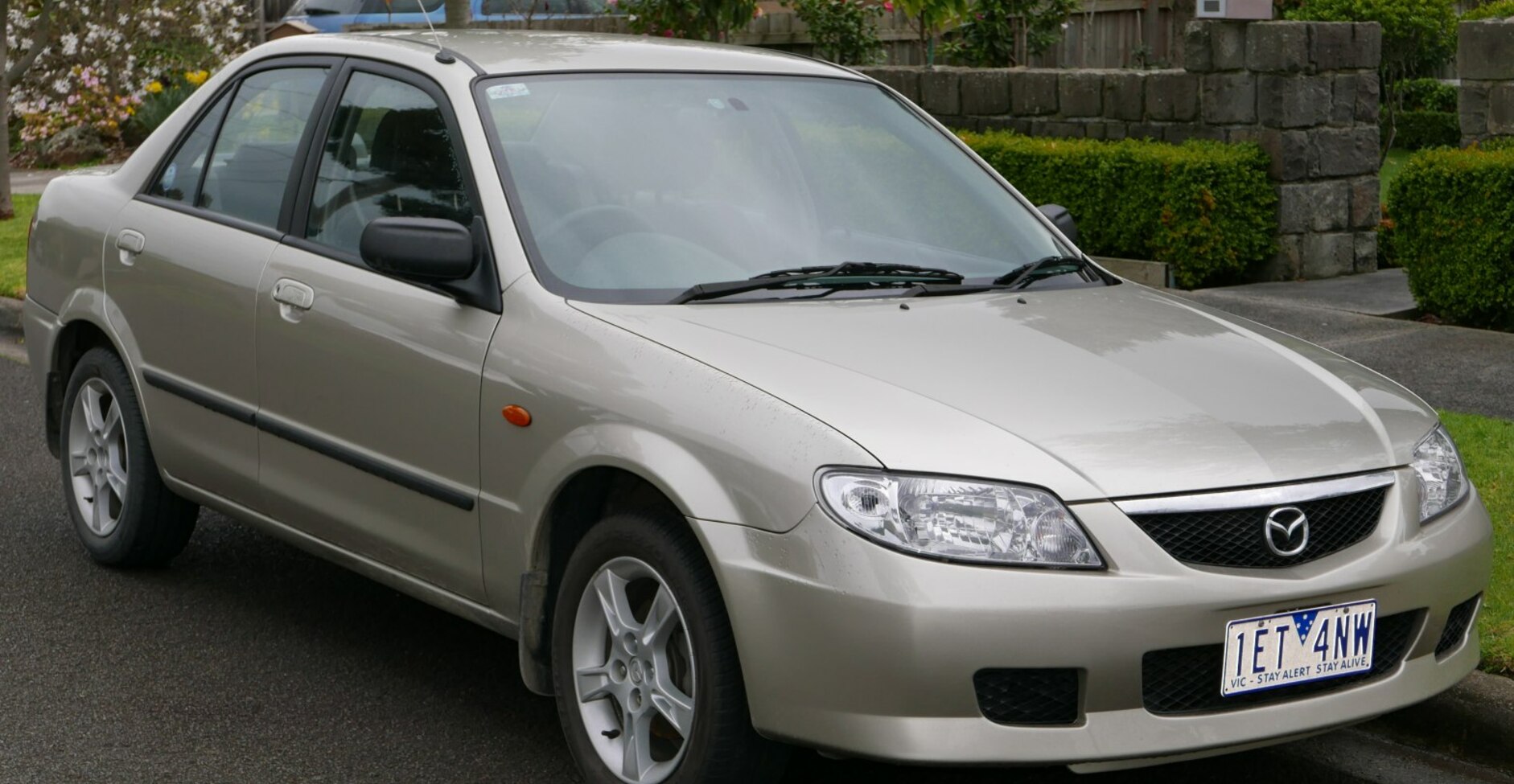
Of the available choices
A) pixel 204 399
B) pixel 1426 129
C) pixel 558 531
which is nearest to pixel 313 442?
pixel 204 399

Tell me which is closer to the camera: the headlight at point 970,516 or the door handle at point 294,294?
the headlight at point 970,516

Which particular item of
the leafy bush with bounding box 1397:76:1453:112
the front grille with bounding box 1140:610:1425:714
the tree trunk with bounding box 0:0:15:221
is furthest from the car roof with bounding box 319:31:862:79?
the leafy bush with bounding box 1397:76:1453:112

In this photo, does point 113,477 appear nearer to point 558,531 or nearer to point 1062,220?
point 558,531

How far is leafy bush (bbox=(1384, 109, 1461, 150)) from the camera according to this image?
65.9ft

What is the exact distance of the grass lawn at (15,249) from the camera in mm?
11109

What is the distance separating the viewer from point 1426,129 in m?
20.4

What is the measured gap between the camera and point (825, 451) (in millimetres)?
3469

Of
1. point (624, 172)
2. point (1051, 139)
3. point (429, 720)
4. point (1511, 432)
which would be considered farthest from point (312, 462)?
point (1051, 139)

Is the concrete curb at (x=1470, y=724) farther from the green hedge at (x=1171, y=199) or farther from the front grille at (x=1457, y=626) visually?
the green hedge at (x=1171, y=199)

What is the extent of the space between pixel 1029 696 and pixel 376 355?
1898 millimetres

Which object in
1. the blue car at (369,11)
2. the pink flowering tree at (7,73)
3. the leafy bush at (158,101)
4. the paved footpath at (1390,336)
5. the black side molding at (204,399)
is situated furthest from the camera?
the blue car at (369,11)

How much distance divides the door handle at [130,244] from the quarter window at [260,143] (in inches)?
8.7

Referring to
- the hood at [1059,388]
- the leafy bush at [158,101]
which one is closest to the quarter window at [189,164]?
the hood at [1059,388]

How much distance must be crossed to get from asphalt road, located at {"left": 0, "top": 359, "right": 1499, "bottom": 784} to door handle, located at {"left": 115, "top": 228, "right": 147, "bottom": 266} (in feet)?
3.41
